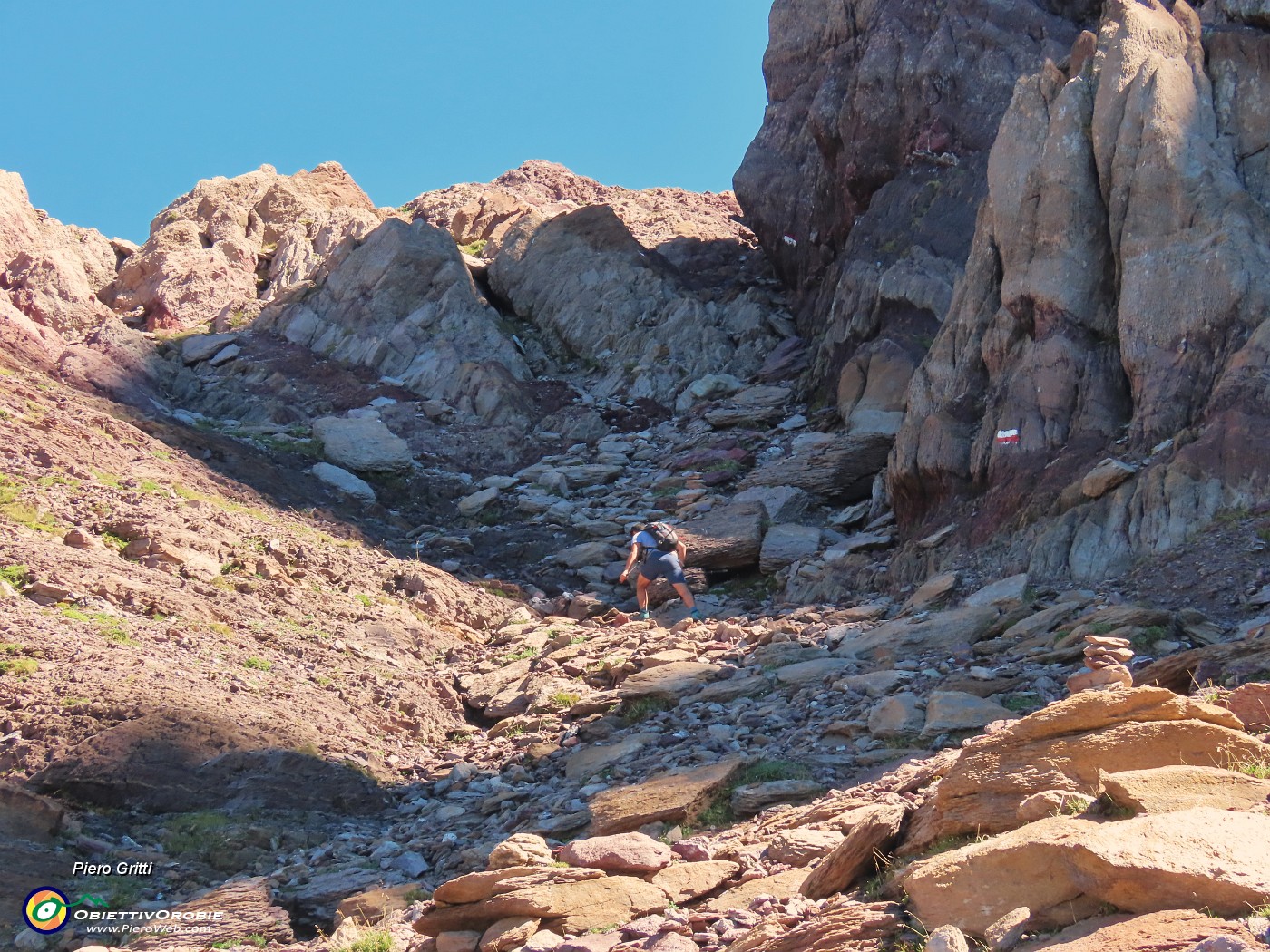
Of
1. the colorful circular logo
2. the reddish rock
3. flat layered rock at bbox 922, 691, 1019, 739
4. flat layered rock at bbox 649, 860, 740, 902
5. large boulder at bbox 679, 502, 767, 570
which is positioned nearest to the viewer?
flat layered rock at bbox 649, 860, 740, 902

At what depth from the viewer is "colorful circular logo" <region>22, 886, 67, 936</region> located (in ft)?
23.7

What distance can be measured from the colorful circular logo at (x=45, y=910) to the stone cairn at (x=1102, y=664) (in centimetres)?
658

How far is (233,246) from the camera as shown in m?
28.7

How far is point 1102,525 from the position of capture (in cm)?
1232

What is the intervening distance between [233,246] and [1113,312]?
21.0 metres

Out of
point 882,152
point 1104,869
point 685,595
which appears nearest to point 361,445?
point 685,595

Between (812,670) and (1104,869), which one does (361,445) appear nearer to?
(812,670)

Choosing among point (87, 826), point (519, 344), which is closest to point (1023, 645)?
point (87, 826)

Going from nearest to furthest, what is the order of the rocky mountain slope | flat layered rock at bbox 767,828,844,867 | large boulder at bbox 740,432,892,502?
the rocky mountain slope → flat layered rock at bbox 767,828,844,867 → large boulder at bbox 740,432,892,502

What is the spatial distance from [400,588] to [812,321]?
13119 mm

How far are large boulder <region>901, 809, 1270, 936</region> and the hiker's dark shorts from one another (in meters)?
9.81

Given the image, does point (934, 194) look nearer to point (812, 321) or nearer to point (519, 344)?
point (812, 321)

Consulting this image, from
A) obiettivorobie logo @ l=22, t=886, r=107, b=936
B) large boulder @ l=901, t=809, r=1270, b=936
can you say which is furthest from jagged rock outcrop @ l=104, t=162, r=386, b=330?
large boulder @ l=901, t=809, r=1270, b=936
